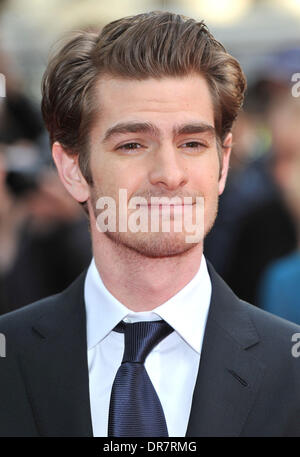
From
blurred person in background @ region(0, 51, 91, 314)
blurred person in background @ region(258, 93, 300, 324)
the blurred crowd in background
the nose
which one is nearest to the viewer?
the nose

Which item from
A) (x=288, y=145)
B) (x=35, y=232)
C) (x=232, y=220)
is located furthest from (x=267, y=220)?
(x=35, y=232)

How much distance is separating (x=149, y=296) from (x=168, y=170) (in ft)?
1.24

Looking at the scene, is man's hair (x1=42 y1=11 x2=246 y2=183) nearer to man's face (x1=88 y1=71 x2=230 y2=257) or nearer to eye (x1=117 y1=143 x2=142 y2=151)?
man's face (x1=88 y1=71 x2=230 y2=257)

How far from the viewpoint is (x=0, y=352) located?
2.17 meters

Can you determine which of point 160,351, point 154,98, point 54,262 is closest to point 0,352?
point 160,351

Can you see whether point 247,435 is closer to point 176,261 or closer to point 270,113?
point 176,261

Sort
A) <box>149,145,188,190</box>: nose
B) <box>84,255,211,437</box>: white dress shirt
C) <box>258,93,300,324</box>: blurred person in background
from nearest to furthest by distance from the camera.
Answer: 1. <box>149,145,188,190</box>: nose
2. <box>84,255,211,437</box>: white dress shirt
3. <box>258,93,300,324</box>: blurred person in background

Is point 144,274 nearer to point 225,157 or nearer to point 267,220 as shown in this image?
point 225,157

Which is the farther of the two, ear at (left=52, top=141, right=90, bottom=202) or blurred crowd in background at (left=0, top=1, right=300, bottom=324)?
blurred crowd in background at (left=0, top=1, right=300, bottom=324)

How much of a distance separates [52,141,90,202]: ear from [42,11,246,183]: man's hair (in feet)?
0.08

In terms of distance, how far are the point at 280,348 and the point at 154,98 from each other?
741 millimetres

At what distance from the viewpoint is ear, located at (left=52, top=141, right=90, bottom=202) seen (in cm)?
224

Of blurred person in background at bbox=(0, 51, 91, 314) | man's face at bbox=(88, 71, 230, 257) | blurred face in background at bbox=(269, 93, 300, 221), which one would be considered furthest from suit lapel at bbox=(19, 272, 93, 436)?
blurred face in background at bbox=(269, 93, 300, 221)

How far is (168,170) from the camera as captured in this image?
1919 mm
